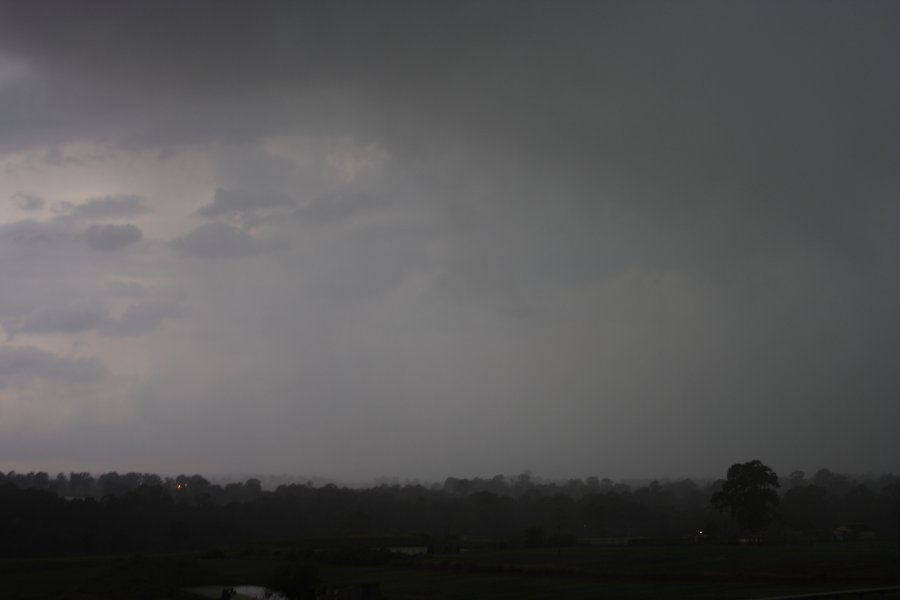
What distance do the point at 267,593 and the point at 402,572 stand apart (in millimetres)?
11320

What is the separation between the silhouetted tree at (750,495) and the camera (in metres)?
76.8

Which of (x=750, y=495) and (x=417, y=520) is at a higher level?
(x=750, y=495)

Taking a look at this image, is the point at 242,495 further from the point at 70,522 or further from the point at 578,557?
the point at 578,557

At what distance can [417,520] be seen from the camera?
12550 cm

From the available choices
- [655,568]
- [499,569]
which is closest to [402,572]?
[499,569]

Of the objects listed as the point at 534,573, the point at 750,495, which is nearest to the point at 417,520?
the point at 750,495

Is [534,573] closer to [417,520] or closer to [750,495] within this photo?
[750,495]

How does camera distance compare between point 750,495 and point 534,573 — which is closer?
point 534,573

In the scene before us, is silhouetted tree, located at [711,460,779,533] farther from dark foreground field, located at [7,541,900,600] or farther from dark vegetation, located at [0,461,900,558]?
dark foreground field, located at [7,541,900,600]

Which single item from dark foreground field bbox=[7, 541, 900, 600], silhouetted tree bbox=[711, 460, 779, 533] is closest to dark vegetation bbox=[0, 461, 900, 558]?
silhouetted tree bbox=[711, 460, 779, 533]

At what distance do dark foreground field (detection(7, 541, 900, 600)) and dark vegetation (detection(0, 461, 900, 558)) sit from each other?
12.5 metres

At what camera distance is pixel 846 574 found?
43250 millimetres

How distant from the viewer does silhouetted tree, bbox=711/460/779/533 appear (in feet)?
252

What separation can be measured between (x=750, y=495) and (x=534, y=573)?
1348 inches
